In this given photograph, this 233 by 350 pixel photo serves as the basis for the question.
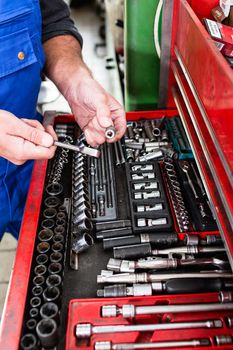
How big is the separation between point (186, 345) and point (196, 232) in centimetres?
26

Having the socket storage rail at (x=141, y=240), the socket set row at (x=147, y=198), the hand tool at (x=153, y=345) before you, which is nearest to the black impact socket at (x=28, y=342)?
the socket storage rail at (x=141, y=240)

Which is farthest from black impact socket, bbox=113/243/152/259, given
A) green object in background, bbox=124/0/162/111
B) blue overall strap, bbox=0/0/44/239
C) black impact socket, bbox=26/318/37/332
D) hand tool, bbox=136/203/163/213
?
green object in background, bbox=124/0/162/111

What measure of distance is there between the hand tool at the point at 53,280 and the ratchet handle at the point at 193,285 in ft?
0.68

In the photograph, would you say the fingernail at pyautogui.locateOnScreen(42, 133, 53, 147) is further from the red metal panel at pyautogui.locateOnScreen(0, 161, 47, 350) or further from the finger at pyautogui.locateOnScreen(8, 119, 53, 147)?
the red metal panel at pyautogui.locateOnScreen(0, 161, 47, 350)

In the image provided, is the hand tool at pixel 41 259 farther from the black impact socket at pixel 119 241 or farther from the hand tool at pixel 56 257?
the black impact socket at pixel 119 241

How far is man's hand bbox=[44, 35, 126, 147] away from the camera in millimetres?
893

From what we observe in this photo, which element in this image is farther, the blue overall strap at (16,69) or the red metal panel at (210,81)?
the blue overall strap at (16,69)

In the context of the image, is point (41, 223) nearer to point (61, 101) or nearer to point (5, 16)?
point (5, 16)

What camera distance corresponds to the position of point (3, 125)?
27.7 inches

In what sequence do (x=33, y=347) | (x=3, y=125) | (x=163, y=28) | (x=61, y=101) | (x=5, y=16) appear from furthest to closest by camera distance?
(x=61, y=101)
(x=163, y=28)
(x=5, y=16)
(x=3, y=125)
(x=33, y=347)

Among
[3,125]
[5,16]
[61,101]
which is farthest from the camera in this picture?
[61,101]

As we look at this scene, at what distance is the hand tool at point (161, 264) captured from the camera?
70 centimetres

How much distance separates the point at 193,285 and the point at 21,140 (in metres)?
0.46

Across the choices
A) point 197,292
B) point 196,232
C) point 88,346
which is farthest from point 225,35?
point 88,346
